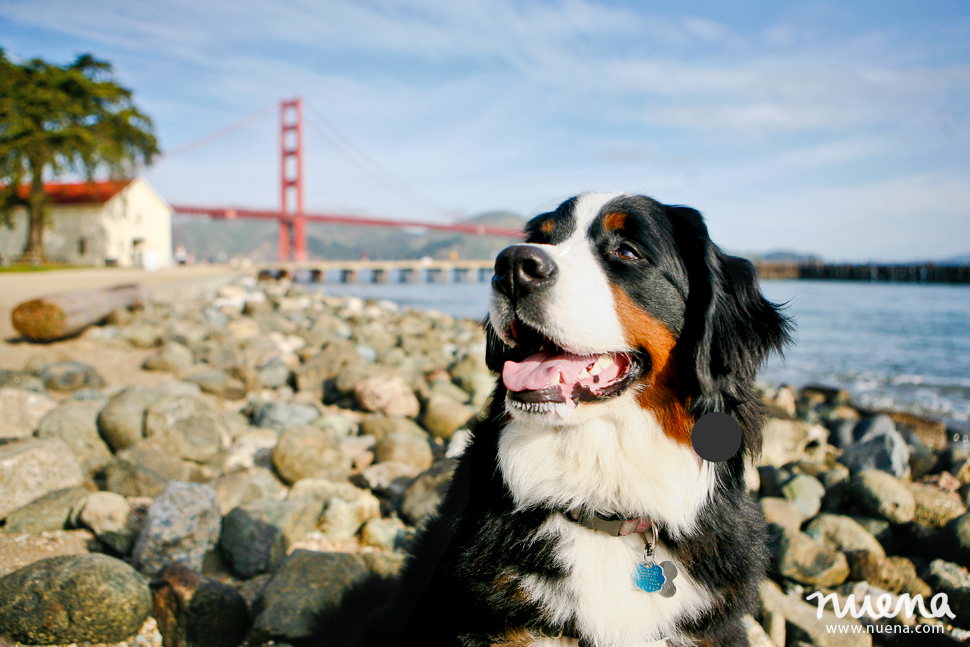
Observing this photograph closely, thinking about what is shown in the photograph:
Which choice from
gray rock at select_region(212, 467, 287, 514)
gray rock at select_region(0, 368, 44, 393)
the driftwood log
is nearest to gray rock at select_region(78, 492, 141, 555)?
gray rock at select_region(212, 467, 287, 514)

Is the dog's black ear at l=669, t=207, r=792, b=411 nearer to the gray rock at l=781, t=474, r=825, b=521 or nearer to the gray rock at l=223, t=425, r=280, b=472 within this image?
the gray rock at l=781, t=474, r=825, b=521

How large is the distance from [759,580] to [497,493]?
98cm

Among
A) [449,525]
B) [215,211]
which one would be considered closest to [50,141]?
[215,211]

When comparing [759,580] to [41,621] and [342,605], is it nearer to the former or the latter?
[342,605]

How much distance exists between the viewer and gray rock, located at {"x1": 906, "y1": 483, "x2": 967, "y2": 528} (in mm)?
3934

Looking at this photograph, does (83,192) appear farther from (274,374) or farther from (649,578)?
(649,578)

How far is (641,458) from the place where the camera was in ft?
6.39

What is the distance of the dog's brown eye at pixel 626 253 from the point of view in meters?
2.12

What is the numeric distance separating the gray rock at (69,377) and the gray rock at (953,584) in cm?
714

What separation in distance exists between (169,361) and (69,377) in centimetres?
122

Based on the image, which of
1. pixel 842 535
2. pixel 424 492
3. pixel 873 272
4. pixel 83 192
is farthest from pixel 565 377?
pixel 873 272

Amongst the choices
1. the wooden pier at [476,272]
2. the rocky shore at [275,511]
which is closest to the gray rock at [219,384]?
the rocky shore at [275,511]

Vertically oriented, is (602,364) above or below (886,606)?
above

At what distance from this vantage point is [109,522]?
10.5 feet
